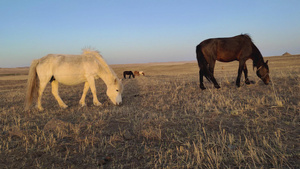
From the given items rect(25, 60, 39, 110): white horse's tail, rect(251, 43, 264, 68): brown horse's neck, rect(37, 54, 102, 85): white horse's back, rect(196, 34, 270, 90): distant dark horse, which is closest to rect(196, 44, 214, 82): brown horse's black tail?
rect(196, 34, 270, 90): distant dark horse

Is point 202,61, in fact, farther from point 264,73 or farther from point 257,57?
point 264,73

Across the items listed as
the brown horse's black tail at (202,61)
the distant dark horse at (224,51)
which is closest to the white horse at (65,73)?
the brown horse's black tail at (202,61)

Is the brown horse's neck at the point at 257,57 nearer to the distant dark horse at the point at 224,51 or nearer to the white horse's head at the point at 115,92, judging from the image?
the distant dark horse at the point at 224,51

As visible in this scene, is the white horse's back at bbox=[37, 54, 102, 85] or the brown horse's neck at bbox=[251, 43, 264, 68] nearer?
the white horse's back at bbox=[37, 54, 102, 85]

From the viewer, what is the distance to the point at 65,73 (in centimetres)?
A: 653

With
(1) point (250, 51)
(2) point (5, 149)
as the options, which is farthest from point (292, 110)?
(2) point (5, 149)

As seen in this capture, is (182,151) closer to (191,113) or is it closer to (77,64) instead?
(191,113)

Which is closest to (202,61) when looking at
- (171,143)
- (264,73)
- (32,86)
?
(264,73)

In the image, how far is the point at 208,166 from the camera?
232 cm

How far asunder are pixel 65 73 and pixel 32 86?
1.24 meters

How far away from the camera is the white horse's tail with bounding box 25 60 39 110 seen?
249 inches

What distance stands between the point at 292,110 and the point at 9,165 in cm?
565

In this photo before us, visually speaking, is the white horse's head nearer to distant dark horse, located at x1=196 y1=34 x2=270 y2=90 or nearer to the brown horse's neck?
distant dark horse, located at x1=196 y1=34 x2=270 y2=90

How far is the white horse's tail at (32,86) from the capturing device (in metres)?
6.32
